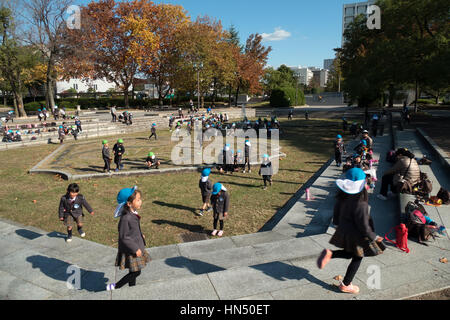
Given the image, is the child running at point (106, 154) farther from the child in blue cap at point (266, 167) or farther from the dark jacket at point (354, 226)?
the dark jacket at point (354, 226)

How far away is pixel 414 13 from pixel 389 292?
2612cm

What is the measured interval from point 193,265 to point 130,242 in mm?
1770

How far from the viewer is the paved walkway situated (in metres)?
4.22

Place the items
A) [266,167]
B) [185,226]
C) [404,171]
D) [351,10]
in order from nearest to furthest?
[404,171] → [185,226] → [266,167] → [351,10]

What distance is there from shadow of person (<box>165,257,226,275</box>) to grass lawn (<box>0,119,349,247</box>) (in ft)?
5.02

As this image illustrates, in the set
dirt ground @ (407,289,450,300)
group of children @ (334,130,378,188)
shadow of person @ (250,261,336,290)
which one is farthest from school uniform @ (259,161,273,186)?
dirt ground @ (407,289,450,300)

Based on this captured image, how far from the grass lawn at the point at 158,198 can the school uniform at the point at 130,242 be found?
2943 mm

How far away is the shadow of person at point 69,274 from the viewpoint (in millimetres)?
4996

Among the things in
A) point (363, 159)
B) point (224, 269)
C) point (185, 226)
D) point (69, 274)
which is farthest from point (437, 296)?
point (363, 159)

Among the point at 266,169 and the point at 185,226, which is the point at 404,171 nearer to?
the point at 266,169

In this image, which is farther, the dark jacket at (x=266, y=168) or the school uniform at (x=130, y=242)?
the dark jacket at (x=266, y=168)

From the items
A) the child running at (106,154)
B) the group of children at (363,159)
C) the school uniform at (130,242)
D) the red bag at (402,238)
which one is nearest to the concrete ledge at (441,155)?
the group of children at (363,159)

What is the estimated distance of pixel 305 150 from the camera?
19.1 meters

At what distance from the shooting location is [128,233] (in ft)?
13.3
